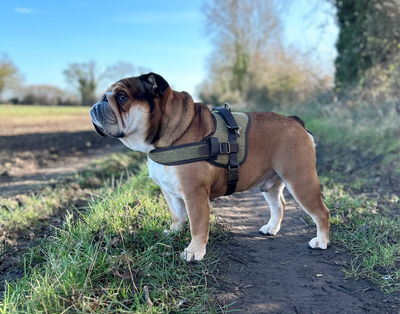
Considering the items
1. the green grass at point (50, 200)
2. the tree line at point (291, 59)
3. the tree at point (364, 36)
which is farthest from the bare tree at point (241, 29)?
the green grass at point (50, 200)

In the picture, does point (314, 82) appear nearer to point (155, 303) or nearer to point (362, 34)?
point (362, 34)

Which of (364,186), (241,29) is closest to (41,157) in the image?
(364,186)

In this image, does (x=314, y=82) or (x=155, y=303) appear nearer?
(x=155, y=303)

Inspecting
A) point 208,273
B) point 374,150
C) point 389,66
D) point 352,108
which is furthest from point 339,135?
point 208,273

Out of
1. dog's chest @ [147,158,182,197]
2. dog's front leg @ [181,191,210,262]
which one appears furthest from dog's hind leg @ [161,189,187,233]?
dog's front leg @ [181,191,210,262]

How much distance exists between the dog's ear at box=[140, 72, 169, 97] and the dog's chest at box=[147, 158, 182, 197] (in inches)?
28.4

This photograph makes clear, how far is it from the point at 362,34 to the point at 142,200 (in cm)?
1309

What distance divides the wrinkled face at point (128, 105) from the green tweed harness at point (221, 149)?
38cm

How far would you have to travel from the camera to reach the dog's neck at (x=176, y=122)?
3.16 metres

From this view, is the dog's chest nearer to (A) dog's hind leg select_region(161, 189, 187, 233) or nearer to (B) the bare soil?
(A) dog's hind leg select_region(161, 189, 187, 233)

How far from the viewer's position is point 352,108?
12047mm

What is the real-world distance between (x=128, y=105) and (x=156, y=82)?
338 mm

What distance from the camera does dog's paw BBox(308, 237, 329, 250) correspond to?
3.75 m

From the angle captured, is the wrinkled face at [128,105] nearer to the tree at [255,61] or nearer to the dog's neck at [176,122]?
the dog's neck at [176,122]
